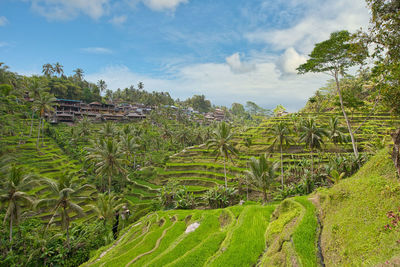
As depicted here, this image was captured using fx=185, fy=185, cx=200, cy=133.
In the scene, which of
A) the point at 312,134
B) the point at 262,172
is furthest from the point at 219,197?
the point at 312,134

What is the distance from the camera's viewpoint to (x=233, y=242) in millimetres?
Answer: 11203

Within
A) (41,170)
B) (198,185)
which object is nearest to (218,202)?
(198,185)

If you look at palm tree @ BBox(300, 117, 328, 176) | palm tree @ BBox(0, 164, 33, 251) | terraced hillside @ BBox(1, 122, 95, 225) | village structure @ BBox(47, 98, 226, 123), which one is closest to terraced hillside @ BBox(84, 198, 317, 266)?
palm tree @ BBox(0, 164, 33, 251)

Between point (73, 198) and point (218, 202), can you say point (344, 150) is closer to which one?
point (218, 202)

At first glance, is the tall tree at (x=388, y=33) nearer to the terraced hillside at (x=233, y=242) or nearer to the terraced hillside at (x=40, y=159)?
the terraced hillside at (x=233, y=242)

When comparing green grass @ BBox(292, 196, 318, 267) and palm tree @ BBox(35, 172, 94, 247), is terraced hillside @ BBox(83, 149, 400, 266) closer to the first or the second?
green grass @ BBox(292, 196, 318, 267)

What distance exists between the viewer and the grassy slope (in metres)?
5.64

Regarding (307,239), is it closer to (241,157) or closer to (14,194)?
(14,194)

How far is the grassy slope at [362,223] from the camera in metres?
5.64

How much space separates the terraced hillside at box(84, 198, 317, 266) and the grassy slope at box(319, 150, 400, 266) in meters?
1.10

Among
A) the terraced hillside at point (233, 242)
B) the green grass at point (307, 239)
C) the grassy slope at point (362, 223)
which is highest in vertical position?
the grassy slope at point (362, 223)

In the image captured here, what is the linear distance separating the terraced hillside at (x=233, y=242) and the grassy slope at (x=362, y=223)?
110cm

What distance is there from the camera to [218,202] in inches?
1060

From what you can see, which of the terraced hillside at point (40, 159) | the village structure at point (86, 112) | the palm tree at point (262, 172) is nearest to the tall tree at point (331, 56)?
the palm tree at point (262, 172)
